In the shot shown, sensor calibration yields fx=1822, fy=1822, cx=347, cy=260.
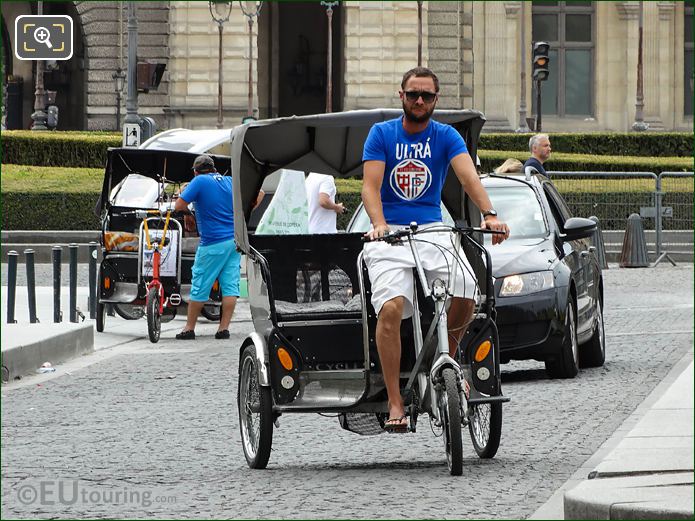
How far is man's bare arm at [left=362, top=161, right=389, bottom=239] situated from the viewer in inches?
347

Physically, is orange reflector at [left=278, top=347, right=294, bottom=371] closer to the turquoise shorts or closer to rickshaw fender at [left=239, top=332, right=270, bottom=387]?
rickshaw fender at [left=239, top=332, right=270, bottom=387]

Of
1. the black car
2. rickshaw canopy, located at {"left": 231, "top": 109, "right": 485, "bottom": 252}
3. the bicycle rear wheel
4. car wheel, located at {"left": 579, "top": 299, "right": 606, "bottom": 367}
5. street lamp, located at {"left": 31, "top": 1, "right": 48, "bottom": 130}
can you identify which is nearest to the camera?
the bicycle rear wheel

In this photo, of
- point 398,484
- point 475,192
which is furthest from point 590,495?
point 475,192

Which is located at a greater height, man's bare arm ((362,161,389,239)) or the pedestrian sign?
the pedestrian sign

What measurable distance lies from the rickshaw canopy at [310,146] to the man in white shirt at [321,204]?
20.1 ft

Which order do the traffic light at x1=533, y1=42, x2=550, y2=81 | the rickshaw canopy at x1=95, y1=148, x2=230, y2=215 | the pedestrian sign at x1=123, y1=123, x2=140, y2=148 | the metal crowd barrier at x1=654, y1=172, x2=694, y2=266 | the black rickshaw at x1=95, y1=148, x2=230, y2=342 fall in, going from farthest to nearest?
the traffic light at x1=533, y1=42, x2=550, y2=81 → the metal crowd barrier at x1=654, y1=172, x2=694, y2=266 → the pedestrian sign at x1=123, y1=123, x2=140, y2=148 → the rickshaw canopy at x1=95, y1=148, x2=230, y2=215 → the black rickshaw at x1=95, y1=148, x2=230, y2=342

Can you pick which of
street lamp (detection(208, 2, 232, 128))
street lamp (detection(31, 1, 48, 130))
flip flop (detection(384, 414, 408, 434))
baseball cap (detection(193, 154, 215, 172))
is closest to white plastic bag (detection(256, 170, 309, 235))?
baseball cap (detection(193, 154, 215, 172))

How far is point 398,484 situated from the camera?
8.58 metres

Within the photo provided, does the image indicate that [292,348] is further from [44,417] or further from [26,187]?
[26,187]

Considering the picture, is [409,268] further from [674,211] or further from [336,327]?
[674,211]

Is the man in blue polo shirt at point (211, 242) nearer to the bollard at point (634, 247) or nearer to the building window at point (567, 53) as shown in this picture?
the bollard at point (634, 247)

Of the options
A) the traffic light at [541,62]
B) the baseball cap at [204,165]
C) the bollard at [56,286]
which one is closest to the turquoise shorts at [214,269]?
the baseball cap at [204,165]

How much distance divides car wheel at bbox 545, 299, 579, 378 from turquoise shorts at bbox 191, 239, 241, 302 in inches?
178

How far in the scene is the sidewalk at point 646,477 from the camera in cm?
719
